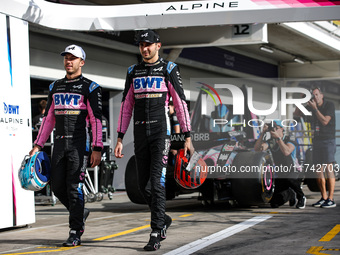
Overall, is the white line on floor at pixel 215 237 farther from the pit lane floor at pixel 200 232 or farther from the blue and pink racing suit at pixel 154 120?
the blue and pink racing suit at pixel 154 120

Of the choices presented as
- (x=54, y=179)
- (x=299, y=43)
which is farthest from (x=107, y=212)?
(x=299, y=43)

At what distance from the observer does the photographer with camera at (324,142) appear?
10.3 metres

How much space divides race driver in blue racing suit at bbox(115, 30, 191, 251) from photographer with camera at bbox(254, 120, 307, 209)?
446 centimetres

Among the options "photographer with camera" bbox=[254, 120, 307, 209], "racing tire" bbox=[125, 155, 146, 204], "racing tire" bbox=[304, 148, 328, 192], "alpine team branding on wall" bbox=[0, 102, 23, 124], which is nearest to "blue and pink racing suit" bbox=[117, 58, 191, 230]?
"alpine team branding on wall" bbox=[0, 102, 23, 124]

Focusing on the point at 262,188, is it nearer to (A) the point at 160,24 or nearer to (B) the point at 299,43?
(A) the point at 160,24

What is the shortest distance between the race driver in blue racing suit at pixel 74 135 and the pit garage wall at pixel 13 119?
67.1 inches

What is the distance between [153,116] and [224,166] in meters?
3.80

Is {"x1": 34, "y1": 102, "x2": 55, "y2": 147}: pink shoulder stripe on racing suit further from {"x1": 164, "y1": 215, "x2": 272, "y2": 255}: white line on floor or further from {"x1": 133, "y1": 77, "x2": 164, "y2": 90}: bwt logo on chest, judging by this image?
{"x1": 164, "y1": 215, "x2": 272, "y2": 255}: white line on floor

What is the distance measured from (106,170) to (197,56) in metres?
8.15

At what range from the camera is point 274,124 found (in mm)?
10906

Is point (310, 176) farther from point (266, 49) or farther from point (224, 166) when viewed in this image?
point (266, 49)

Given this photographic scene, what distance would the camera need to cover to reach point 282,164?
10672 millimetres

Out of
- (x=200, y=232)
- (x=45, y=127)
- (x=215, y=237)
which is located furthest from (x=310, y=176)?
(x=45, y=127)

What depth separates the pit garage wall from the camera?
26.6 feet
